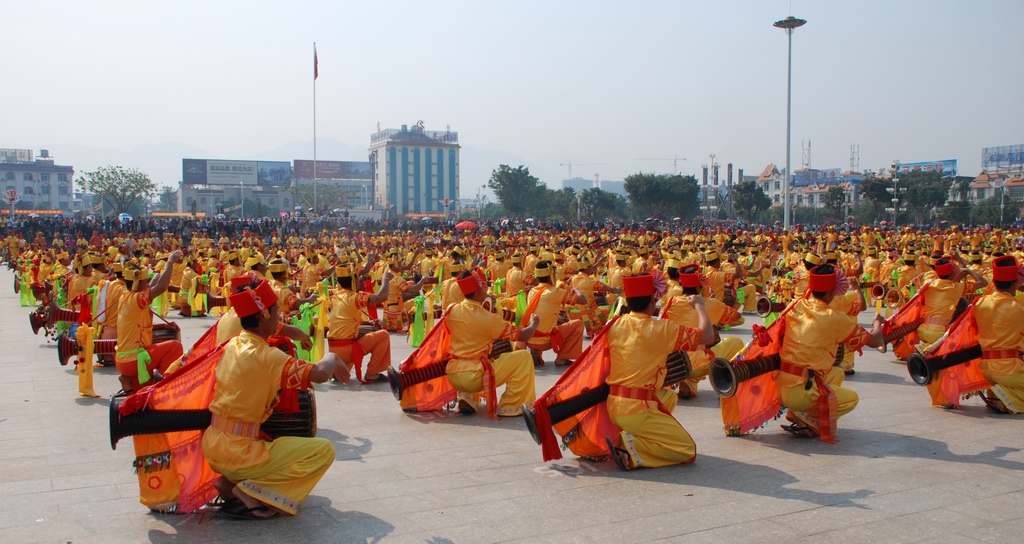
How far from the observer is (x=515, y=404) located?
779cm

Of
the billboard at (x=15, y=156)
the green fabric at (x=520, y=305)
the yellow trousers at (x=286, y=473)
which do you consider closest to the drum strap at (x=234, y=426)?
the yellow trousers at (x=286, y=473)

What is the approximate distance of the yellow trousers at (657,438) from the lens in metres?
5.85

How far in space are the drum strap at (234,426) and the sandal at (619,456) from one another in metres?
2.41

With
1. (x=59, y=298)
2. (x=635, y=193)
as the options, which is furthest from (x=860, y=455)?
(x=635, y=193)

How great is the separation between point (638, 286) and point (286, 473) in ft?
8.55

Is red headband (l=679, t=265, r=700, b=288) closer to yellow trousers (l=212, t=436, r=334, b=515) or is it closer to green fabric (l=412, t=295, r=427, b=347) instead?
yellow trousers (l=212, t=436, r=334, b=515)

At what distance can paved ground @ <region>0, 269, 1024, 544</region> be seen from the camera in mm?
4801

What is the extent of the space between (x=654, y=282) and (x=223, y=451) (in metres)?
3.04

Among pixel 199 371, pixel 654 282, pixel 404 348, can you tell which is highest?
pixel 654 282

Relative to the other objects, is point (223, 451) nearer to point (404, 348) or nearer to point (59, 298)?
point (404, 348)

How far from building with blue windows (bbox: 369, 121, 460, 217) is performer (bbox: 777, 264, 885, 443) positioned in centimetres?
10333

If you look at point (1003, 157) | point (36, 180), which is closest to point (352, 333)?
point (1003, 157)

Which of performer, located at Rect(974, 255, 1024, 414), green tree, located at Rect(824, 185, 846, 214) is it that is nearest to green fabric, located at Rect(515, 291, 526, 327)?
performer, located at Rect(974, 255, 1024, 414)

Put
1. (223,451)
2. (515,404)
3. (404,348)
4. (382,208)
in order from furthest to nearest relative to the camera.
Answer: (382,208) < (404,348) < (515,404) < (223,451)
